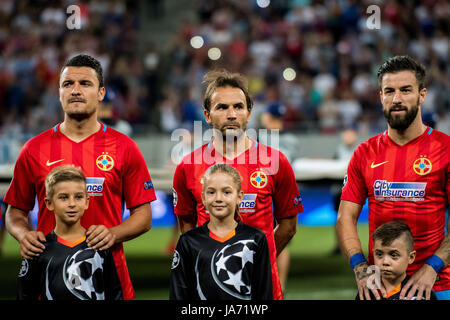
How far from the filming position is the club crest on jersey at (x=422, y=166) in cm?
388

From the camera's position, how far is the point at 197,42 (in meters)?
17.3

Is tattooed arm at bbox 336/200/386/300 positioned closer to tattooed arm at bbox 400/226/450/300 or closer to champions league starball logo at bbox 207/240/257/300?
tattooed arm at bbox 400/226/450/300

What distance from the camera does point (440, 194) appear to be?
12.7ft

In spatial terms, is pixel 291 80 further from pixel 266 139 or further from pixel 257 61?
pixel 266 139

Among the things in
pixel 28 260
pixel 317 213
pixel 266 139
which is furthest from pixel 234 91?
pixel 317 213

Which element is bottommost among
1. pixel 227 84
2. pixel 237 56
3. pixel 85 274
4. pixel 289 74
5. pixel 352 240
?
pixel 85 274

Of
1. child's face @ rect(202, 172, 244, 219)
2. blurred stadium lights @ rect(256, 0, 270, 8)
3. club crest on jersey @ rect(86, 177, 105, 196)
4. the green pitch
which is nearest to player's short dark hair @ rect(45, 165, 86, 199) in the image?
club crest on jersey @ rect(86, 177, 105, 196)

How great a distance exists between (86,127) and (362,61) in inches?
492

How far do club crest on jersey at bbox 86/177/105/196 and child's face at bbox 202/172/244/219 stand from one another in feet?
2.06

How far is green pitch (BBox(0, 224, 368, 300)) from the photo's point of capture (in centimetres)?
768

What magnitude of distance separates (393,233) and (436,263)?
0.87 ft

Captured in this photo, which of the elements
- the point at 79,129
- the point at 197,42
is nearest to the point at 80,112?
the point at 79,129

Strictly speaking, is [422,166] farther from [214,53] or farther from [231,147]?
[214,53]

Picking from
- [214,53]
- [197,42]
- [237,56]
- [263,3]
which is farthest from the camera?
[263,3]
